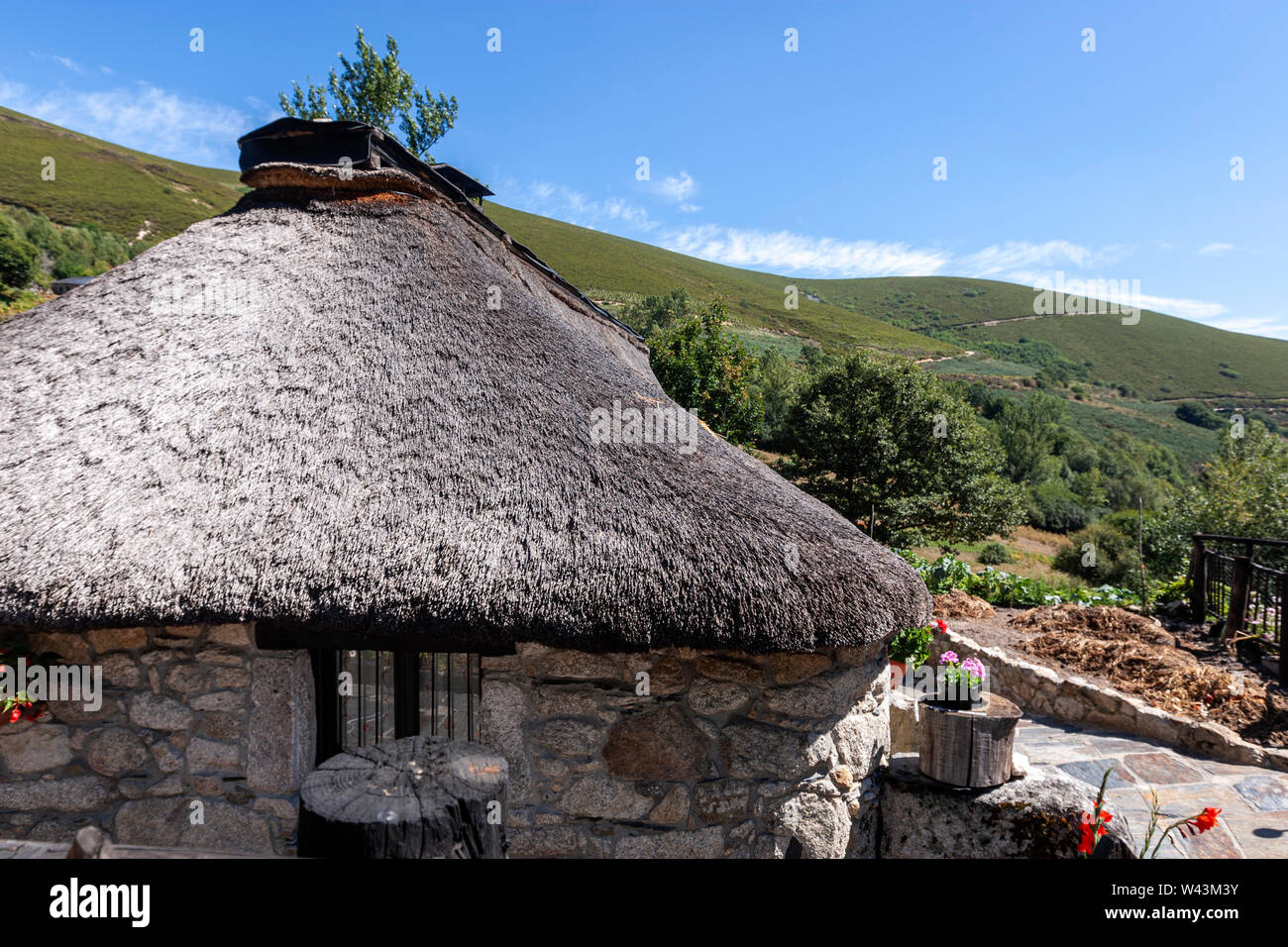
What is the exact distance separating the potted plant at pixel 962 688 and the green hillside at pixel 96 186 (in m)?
43.2

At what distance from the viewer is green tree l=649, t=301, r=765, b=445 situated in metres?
17.5

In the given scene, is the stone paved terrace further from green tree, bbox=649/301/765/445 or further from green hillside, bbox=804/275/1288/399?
green hillside, bbox=804/275/1288/399

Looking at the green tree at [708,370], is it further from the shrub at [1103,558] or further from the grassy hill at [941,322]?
the grassy hill at [941,322]

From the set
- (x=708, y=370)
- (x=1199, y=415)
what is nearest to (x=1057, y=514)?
(x=708, y=370)

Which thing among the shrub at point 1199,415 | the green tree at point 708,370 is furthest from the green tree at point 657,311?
the shrub at point 1199,415

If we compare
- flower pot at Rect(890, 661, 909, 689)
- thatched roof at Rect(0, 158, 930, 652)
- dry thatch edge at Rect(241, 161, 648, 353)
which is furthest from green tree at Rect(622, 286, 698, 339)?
thatched roof at Rect(0, 158, 930, 652)

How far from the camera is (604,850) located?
10.4ft

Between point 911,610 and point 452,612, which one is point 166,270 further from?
point 911,610

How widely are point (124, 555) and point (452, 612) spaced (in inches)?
62.0

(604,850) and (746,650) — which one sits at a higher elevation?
(746,650)

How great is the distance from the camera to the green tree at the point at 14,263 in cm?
1352

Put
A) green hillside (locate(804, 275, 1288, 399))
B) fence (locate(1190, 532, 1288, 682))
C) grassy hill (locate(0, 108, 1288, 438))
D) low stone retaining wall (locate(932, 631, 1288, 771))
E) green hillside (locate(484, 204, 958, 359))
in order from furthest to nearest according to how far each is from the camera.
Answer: green hillside (locate(804, 275, 1288, 399))
green hillside (locate(484, 204, 958, 359))
grassy hill (locate(0, 108, 1288, 438))
fence (locate(1190, 532, 1288, 682))
low stone retaining wall (locate(932, 631, 1288, 771))

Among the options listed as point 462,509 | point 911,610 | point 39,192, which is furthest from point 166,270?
point 39,192

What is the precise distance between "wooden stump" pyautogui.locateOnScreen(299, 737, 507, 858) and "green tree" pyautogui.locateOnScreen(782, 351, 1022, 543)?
57.3 feet
